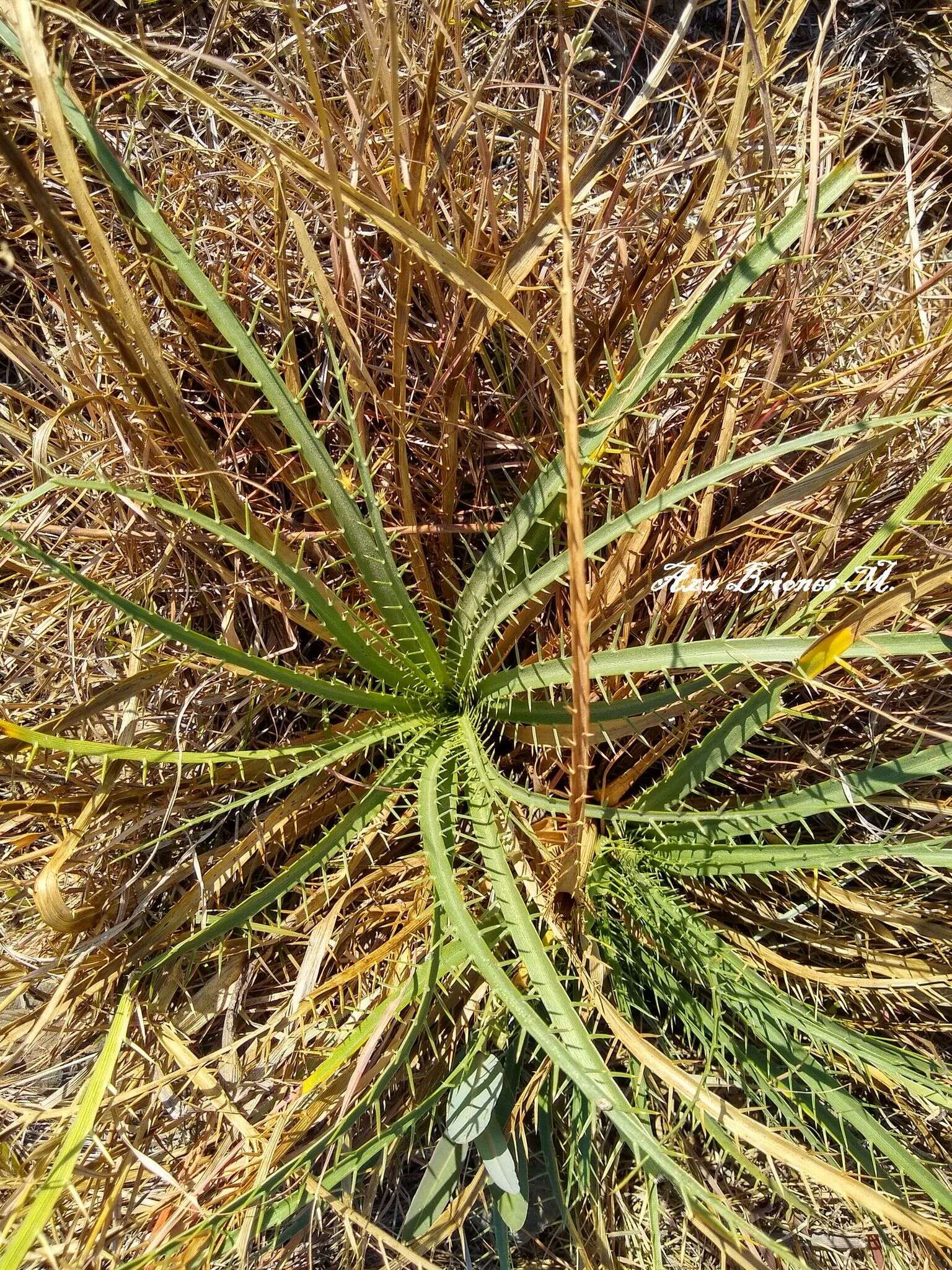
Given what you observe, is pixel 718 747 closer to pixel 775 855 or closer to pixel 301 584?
pixel 775 855

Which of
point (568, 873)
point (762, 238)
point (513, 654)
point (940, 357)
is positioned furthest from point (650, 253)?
point (568, 873)

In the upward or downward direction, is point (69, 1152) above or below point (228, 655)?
below

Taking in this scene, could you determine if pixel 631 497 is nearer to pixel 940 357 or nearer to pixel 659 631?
pixel 659 631

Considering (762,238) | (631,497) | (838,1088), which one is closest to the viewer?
(762,238)

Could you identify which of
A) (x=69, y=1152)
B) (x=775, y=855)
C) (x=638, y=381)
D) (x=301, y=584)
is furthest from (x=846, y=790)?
(x=69, y=1152)

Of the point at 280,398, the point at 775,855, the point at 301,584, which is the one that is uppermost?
the point at 280,398

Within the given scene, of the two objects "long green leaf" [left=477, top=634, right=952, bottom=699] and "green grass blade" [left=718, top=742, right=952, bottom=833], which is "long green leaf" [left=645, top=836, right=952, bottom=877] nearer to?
"green grass blade" [left=718, top=742, right=952, bottom=833]

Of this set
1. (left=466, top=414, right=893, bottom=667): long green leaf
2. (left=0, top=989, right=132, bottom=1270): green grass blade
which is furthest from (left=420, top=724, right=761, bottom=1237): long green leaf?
(left=0, top=989, right=132, bottom=1270): green grass blade
